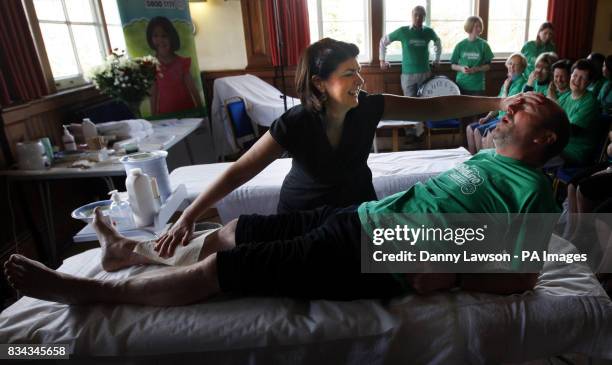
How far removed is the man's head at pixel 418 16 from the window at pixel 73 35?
310 centimetres

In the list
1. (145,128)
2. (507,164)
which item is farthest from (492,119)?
(145,128)

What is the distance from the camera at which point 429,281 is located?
1189 mm

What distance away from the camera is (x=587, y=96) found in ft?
8.46

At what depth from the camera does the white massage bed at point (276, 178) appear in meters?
2.20

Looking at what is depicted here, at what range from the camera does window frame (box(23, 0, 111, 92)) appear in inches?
110

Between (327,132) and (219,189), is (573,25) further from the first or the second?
(219,189)

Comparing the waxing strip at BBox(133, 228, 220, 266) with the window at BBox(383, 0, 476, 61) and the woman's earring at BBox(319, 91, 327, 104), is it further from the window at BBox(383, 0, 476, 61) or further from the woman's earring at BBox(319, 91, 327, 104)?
the window at BBox(383, 0, 476, 61)

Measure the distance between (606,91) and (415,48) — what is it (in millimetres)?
1984

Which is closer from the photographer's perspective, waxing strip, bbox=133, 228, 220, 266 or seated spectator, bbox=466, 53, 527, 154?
waxing strip, bbox=133, 228, 220, 266

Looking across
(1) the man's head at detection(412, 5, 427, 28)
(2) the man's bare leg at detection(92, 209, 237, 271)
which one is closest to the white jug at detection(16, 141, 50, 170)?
(2) the man's bare leg at detection(92, 209, 237, 271)

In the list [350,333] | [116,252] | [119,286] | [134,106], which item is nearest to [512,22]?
[134,106]

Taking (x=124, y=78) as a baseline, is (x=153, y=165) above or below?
below

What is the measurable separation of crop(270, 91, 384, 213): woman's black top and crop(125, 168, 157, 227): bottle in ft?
1.63

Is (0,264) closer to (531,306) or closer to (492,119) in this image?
(531,306)
